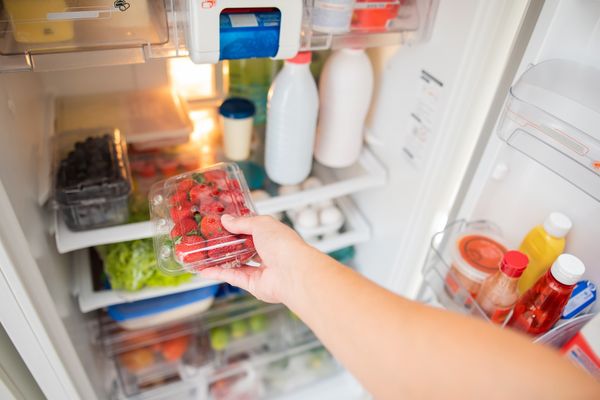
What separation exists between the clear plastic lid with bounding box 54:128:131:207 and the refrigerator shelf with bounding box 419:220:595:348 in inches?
23.4

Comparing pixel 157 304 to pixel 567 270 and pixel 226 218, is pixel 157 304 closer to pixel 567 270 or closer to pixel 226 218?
pixel 226 218

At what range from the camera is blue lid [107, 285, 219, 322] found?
1.07 m

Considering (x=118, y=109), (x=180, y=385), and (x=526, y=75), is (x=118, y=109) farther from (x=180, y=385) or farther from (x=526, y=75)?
(x=526, y=75)

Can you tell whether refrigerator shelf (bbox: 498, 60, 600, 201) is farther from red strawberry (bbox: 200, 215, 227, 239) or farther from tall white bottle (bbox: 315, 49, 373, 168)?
red strawberry (bbox: 200, 215, 227, 239)

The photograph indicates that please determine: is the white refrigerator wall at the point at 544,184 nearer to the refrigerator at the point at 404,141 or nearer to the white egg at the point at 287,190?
the refrigerator at the point at 404,141

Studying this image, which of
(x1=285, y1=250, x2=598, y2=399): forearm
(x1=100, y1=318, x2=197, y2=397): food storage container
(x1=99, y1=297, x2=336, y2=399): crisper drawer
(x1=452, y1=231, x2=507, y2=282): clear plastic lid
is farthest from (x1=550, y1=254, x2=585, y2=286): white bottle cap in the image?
(x1=100, y1=318, x2=197, y2=397): food storage container

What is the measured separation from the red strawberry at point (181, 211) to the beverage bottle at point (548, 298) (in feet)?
1.72

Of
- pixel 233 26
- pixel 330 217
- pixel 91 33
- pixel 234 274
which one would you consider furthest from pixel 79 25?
pixel 330 217

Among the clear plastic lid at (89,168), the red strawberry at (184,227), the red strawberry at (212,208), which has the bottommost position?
the clear plastic lid at (89,168)

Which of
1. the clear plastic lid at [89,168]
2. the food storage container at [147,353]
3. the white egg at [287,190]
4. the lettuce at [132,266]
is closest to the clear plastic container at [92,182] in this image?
the clear plastic lid at [89,168]

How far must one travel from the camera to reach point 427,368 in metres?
0.44

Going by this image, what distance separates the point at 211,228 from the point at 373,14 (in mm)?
467

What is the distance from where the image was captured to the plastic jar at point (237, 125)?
0.96 metres

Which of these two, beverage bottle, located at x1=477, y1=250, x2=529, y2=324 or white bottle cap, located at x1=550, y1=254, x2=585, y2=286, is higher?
white bottle cap, located at x1=550, y1=254, x2=585, y2=286
